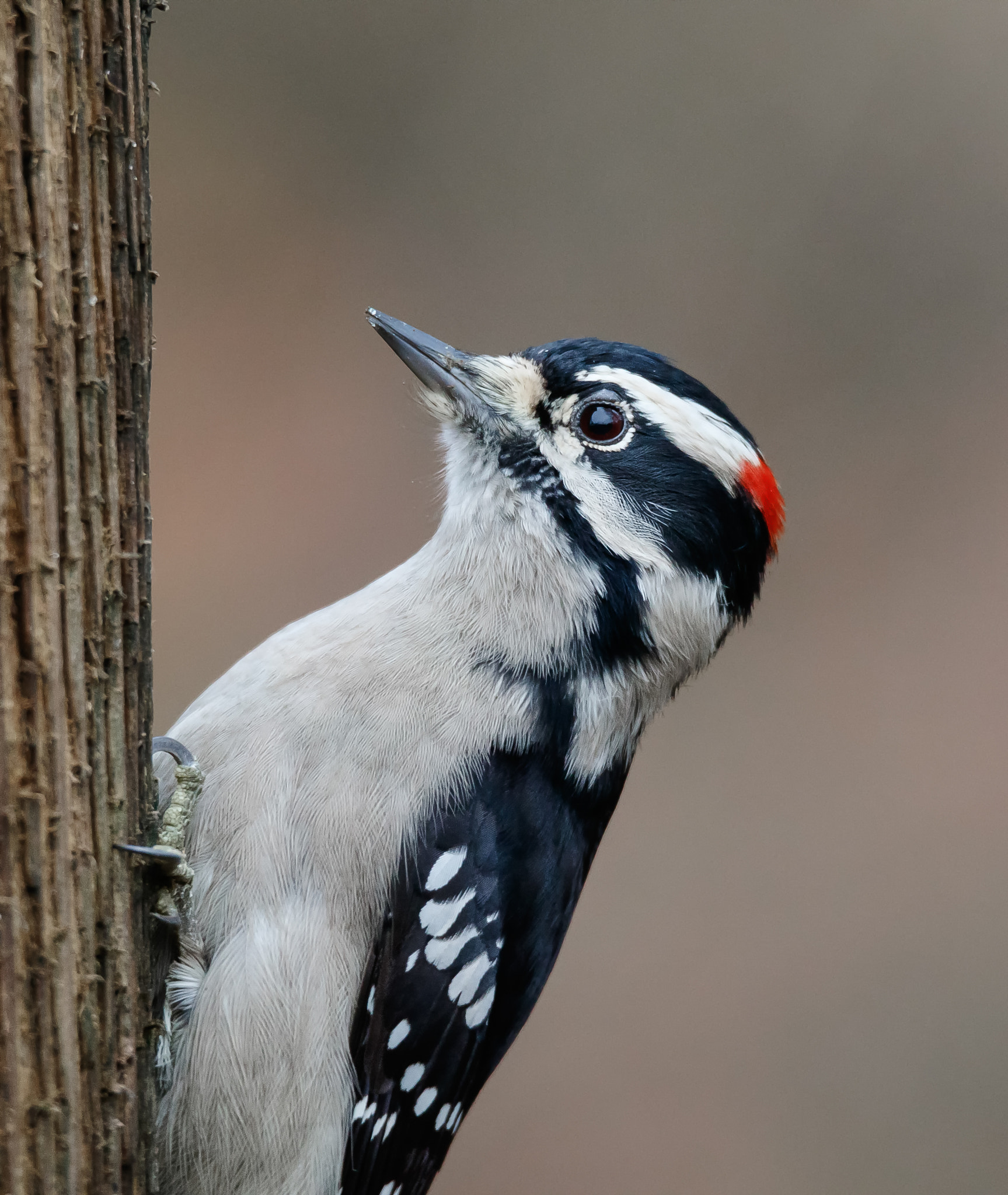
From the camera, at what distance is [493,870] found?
2123 mm

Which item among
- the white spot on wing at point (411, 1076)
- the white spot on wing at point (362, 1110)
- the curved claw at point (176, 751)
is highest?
the curved claw at point (176, 751)

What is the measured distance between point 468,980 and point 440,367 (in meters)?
1.16

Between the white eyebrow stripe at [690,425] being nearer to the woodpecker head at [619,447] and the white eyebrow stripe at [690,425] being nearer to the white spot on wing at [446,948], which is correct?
the woodpecker head at [619,447]

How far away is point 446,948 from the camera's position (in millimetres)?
2061

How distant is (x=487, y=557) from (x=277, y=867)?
682mm

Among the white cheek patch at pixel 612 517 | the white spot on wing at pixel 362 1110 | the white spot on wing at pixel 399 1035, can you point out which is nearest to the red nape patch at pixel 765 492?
the white cheek patch at pixel 612 517

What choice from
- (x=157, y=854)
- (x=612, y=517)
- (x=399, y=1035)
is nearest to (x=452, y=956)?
(x=399, y=1035)

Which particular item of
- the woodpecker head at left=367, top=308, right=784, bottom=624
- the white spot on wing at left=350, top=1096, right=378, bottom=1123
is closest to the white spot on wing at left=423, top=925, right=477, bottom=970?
the white spot on wing at left=350, top=1096, right=378, bottom=1123

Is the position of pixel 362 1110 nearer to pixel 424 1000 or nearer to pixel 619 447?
pixel 424 1000

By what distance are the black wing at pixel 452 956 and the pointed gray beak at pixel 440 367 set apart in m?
0.70

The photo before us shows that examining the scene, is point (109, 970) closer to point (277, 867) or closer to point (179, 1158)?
point (277, 867)

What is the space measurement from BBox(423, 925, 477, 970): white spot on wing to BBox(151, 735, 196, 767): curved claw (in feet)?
1.70

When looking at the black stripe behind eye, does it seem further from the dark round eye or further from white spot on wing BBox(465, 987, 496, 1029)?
white spot on wing BBox(465, 987, 496, 1029)

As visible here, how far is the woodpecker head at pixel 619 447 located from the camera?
7.26 ft
